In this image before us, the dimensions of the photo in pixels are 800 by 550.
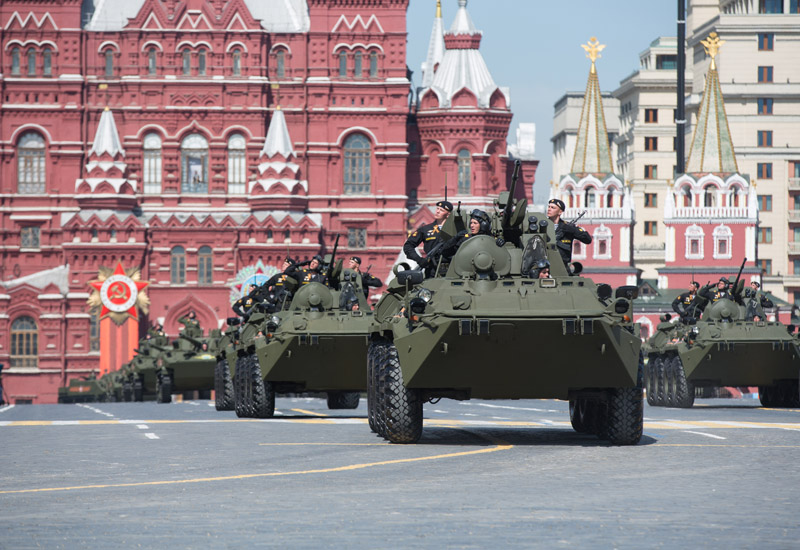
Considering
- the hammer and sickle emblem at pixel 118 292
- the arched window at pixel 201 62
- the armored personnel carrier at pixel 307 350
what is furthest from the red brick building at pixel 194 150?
the armored personnel carrier at pixel 307 350

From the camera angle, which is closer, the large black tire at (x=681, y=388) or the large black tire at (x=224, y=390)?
the large black tire at (x=224, y=390)

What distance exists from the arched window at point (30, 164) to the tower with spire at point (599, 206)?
29.9m

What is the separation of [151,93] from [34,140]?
20.8 ft

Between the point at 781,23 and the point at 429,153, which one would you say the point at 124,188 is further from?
the point at 781,23

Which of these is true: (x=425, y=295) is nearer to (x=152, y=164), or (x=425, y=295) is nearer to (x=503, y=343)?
(x=503, y=343)

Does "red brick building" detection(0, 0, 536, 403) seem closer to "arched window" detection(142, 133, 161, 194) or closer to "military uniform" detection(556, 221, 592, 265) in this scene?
"arched window" detection(142, 133, 161, 194)

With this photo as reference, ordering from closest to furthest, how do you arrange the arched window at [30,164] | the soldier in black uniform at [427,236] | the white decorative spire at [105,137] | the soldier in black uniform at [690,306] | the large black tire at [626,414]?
the large black tire at [626,414] → the soldier in black uniform at [427,236] → the soldier in black uniform at [690,306] → the white decorative spire at [105,137] → the arched window at [30,164]

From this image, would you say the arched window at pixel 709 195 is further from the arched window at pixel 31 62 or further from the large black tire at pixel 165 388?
the large black tire at pixel 165 388

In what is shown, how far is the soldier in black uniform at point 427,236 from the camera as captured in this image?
1781cm

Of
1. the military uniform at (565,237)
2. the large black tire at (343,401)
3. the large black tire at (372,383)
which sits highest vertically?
the military uniform at (565,237)

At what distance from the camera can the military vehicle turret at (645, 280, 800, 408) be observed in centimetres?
3062

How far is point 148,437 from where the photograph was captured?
63.6 feet

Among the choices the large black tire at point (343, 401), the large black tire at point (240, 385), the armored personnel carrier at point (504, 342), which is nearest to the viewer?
the armored personnel carrier at point (504, 342)

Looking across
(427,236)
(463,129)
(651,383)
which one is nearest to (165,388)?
(651,383)
